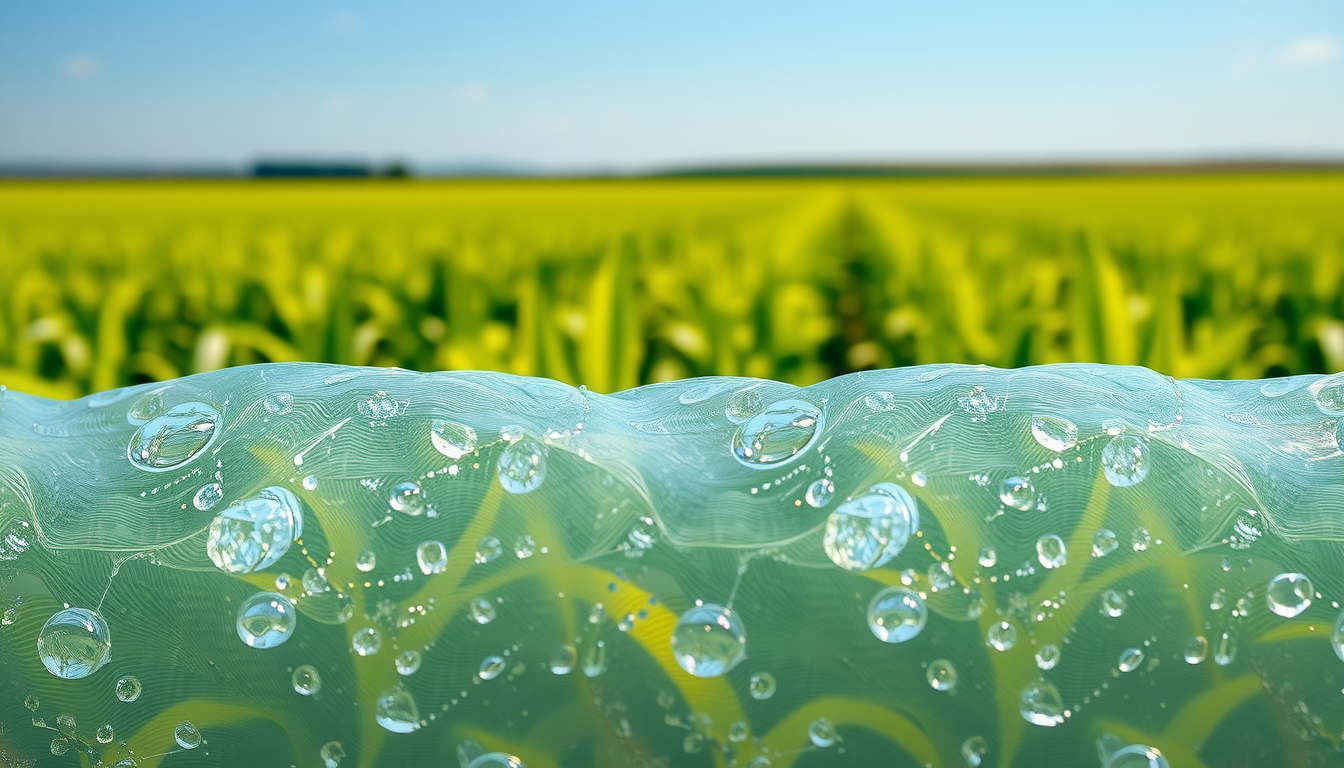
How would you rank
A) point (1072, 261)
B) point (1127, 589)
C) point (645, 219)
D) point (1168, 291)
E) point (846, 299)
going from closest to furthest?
point (1127, 589), point (1168, 291), point (1072, 261), point (846, 299), point (645, 219)

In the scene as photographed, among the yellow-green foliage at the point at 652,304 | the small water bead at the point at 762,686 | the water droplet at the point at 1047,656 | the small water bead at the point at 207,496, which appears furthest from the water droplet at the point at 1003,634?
the yellow-green foliage at the point at 652,304

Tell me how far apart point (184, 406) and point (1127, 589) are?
56 centimetres

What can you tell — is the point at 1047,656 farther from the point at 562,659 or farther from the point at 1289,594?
the point at 562,659

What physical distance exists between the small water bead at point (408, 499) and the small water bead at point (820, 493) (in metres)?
0.22

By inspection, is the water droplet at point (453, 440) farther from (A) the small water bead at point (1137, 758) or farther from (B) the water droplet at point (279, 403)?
(A) the small water bead at point (1137, 758)

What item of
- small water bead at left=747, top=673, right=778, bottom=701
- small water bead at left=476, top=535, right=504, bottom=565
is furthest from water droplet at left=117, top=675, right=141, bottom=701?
small water bead at left=747, top=673, right=778, bottom=701

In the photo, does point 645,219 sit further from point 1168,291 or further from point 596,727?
point 596,727

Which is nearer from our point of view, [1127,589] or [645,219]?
[1127,589]

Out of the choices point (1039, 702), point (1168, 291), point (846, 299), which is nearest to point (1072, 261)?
point (846, 299)

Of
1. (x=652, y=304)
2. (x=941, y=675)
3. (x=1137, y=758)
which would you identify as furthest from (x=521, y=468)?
(x=652, y=304)

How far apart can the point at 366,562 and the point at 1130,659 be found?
415 mm

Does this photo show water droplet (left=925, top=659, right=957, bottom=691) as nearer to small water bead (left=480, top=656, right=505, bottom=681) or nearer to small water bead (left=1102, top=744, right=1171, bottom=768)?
small water bead (left=1102, top=744, right=1171, bottom=768)

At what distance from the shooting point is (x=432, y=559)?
1.62ft

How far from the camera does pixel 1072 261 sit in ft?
10.9
